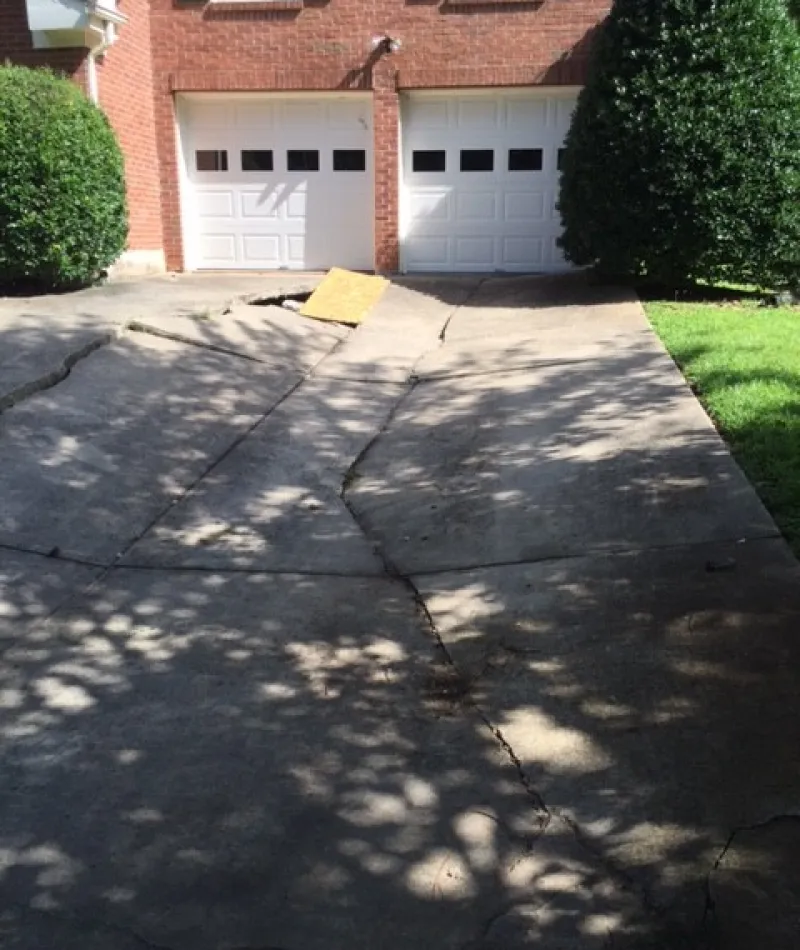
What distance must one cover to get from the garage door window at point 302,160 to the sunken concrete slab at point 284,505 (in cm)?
755

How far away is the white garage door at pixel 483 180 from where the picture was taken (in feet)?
47.0

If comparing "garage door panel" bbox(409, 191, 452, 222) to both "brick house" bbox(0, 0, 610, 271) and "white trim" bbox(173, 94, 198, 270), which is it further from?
"white trim" bbox(173, 94, 198, 270)

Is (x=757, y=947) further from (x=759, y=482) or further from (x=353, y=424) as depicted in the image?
(x=353, y=424)

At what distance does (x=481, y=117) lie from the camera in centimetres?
1438

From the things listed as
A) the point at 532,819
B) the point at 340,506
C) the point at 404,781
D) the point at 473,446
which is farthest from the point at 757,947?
the point at 473,446

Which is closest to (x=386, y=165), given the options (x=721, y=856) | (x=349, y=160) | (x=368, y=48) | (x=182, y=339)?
(x=349, y=160)

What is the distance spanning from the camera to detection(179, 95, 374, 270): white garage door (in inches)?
575

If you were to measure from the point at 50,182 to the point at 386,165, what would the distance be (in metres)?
5.43

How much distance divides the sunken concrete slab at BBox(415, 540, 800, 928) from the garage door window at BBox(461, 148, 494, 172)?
35.5 feet

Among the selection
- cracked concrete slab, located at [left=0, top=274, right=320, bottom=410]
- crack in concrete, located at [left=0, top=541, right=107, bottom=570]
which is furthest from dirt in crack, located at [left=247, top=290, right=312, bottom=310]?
crack in concrete, located at [left=0, top=541, right=107, bottom=570]

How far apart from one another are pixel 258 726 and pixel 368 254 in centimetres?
1201

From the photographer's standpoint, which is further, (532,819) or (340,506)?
(340,506)

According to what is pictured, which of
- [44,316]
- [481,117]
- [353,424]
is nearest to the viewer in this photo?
[353,424]

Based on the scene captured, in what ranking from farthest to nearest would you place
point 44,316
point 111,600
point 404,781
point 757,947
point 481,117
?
1. point 481,117
2. point 44,316
3. point 111,600
4. point 404,781
5. point 757,947
